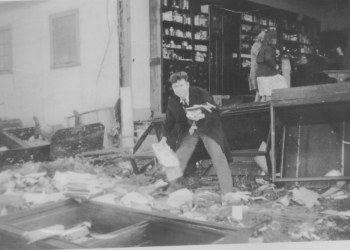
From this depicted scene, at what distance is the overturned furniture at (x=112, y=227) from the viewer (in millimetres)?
2049

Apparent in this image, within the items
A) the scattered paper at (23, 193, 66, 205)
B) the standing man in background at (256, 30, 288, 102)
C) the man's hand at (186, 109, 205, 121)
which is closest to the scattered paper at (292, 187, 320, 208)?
the man's hand at (186, 109, 205, 121)

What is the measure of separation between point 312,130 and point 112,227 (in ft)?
7.12

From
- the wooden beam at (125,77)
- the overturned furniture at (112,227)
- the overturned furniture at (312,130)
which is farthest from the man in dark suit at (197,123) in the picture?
the wooden beam at (125,77)

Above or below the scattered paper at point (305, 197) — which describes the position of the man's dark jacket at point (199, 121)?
above

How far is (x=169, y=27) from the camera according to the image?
24.8ft

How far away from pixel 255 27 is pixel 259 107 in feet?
18.7

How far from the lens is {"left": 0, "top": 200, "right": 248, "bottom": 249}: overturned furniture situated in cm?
205

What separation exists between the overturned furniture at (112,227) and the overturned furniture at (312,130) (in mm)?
1600

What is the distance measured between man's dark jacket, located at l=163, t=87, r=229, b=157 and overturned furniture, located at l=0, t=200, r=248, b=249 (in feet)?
4.61

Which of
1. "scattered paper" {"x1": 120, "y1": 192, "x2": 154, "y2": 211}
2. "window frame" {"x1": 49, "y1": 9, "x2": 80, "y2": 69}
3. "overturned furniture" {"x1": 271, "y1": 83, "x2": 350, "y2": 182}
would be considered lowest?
"scattered paper" {"x1": 120, "y1": 192, "x2": 154, "y2": 211}

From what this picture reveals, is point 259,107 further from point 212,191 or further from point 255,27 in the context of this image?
point 255,27

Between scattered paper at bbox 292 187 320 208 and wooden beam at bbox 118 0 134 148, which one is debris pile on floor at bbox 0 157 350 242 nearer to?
scattered paper at bbox 292 187 320 208

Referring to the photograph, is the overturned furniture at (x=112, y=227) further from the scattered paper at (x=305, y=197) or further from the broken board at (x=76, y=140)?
the broken board at (x=76, y=140)

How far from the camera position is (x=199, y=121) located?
→ 385 cm
